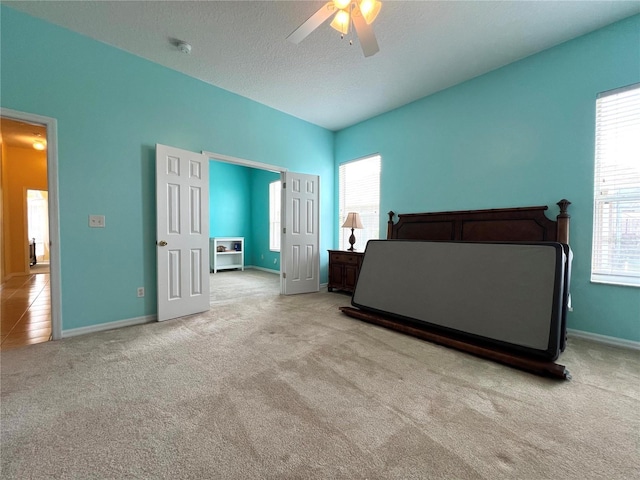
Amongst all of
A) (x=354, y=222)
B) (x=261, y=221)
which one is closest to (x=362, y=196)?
(x=354, y=222)

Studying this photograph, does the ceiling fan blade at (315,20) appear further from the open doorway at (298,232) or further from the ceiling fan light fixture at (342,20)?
the open doorway at (298,232)

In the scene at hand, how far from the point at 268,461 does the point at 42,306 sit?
14.0 feet

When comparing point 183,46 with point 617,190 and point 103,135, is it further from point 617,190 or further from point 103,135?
point 617,190

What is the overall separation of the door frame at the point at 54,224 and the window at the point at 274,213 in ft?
15.0

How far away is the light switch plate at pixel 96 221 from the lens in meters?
2.69

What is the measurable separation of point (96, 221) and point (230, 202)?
4794 millimetres

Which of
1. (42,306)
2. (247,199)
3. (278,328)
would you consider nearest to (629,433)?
(278,328)

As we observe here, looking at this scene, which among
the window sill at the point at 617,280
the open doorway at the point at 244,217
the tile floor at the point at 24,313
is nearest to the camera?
the window sill at the point at 617,280

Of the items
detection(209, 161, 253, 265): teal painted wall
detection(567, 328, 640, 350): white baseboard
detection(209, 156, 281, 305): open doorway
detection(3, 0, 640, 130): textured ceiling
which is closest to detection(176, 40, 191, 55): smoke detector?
detection(3, 0, 640, 130): textured ceiling

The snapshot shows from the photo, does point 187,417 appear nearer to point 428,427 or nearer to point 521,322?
point 428,427

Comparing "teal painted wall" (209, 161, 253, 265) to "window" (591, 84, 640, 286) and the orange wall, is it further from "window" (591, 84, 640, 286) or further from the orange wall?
"window" (591, 84, 640, 286)

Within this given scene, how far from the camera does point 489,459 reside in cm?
118

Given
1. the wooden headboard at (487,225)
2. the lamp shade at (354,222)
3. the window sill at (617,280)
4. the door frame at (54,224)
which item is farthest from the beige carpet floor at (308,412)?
the lamp shade at (354,222)

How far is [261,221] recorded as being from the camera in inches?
292
